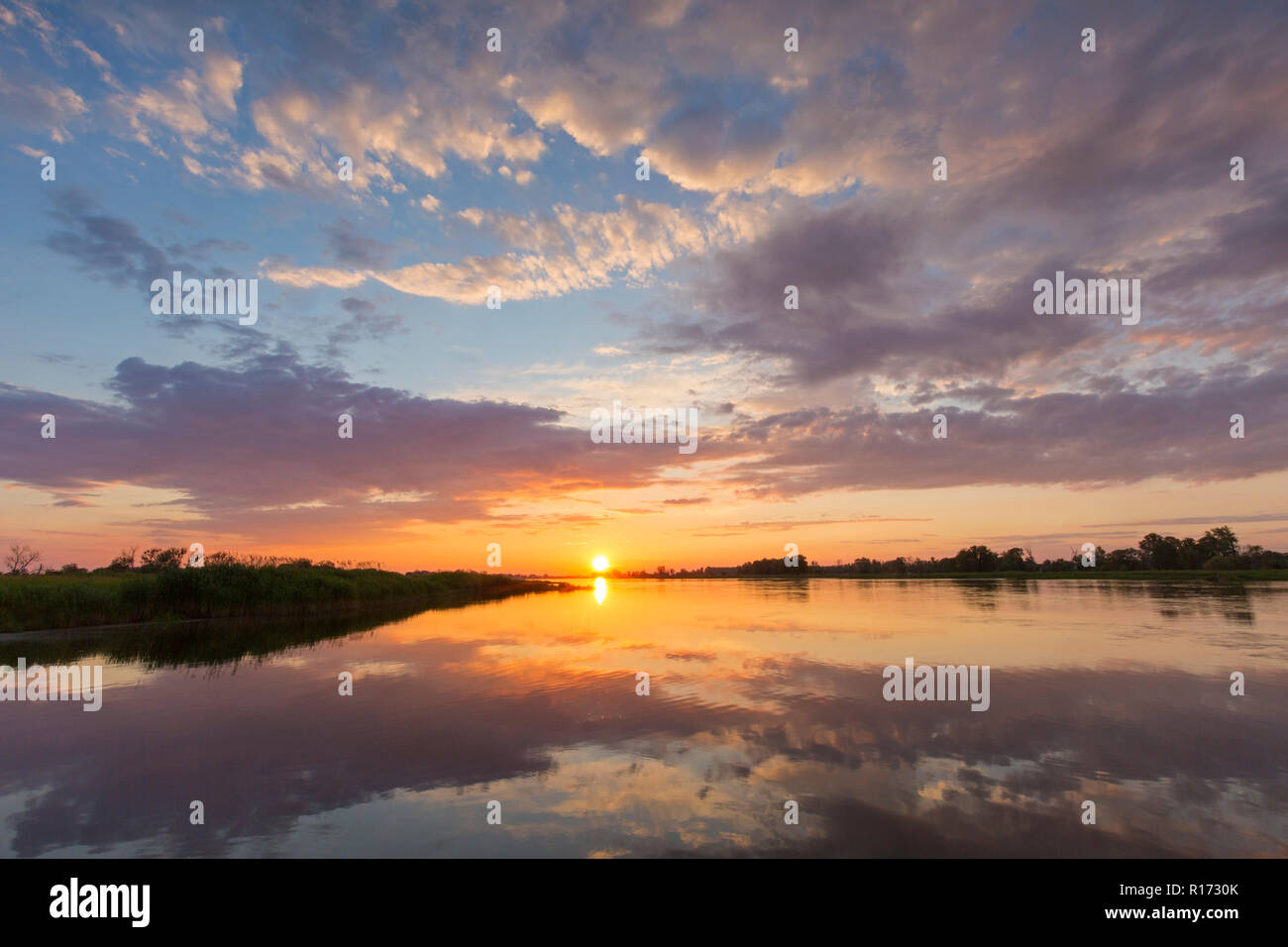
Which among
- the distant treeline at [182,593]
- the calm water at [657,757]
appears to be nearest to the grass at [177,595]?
the distant treeline at [182,593]

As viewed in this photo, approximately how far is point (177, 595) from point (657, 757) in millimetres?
39812

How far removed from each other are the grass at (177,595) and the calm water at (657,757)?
10.6 meters

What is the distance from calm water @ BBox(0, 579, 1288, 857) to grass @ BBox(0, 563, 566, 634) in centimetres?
1059

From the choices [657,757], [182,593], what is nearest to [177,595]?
[182,593]

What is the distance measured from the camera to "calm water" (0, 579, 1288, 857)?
7.59 meters

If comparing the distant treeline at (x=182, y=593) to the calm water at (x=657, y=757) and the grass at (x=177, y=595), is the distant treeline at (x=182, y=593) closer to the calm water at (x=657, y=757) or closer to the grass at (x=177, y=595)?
the grass at (x=177, y=595)

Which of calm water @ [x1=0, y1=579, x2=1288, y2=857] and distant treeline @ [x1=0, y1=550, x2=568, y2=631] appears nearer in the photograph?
calm water @ [x1=0, y1=579, x2=1288, y2=857]

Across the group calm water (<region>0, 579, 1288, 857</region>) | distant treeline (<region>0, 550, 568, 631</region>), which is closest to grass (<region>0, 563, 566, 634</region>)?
distant treeline (<region>0, 550, 568, 631</region>)

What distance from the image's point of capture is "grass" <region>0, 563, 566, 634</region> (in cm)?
2920

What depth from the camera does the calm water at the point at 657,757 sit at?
24.9ft

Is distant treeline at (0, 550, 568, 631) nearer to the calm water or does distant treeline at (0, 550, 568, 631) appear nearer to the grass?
the grass

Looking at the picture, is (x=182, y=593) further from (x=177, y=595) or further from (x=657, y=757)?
(x=657, y=757)

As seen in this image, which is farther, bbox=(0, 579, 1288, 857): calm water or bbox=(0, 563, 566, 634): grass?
bbox=(0, 563, 566, 634): grass
